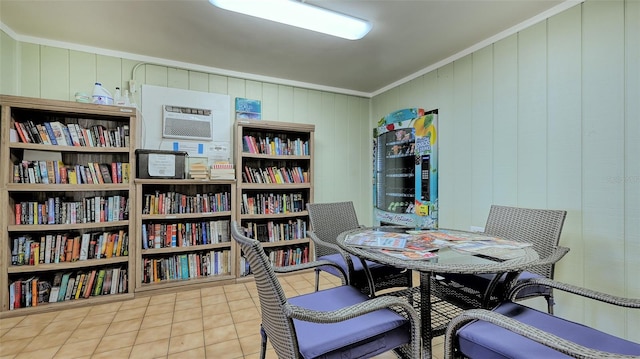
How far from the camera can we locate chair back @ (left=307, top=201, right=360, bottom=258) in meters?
2.50

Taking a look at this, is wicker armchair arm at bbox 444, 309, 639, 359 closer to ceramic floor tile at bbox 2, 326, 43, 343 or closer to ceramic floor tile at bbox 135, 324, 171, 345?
ceramic floor tile at bbox 135, 324, 171, 345

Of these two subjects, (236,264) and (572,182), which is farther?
(236,264)

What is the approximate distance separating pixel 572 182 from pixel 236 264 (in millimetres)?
3236

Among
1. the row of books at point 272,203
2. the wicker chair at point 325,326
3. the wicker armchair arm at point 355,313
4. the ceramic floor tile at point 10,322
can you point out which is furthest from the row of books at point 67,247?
the wicker armchair arm at point 355,313

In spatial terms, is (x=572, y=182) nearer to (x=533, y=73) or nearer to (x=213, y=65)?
(x=533, y=73)

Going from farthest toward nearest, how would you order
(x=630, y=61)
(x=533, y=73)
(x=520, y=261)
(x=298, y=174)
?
(x=298, y=174) → (x=533, y=73) → (x=630, y=61) → (x=520, y=261)

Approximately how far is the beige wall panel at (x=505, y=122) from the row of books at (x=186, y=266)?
9.77 ft

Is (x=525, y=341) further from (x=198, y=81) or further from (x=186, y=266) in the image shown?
(x=198, y=81)

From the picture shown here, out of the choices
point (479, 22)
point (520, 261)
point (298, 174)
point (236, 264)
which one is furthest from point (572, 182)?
point (236, 264)

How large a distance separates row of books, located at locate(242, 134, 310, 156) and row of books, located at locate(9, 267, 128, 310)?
1856 millimetres

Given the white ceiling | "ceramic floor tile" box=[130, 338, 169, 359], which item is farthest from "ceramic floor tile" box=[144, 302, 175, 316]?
the white ceiling

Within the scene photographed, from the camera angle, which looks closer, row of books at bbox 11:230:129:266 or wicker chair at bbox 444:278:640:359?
wicker chair at bbox 444:278:640:359

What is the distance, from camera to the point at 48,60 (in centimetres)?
272

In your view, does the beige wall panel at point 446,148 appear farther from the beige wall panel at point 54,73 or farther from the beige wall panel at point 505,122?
the beige wall panel at point 54,73
